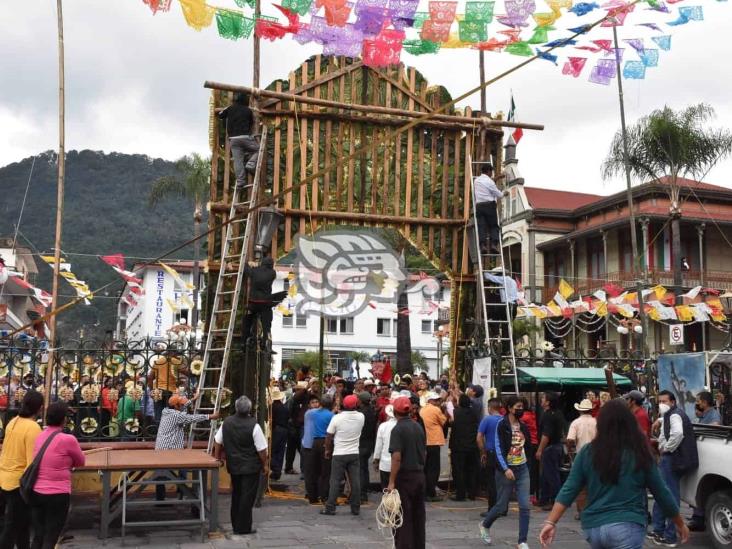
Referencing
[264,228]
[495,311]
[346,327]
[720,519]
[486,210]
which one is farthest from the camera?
[346,327]

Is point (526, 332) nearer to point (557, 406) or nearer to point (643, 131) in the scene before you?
point (643, 131)

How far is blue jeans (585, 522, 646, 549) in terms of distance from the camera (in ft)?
17.0

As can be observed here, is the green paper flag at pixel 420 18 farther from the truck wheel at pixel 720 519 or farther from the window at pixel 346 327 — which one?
the window at pixel 346 327

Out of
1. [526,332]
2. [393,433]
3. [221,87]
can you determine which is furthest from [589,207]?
[393,433]

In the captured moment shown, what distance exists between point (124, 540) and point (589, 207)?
3495 cm

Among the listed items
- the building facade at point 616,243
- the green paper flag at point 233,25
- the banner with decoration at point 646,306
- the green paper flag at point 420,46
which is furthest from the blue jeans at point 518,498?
the building facade at point 616,243

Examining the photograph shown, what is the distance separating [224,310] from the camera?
13.6 metres

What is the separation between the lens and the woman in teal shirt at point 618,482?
17.1 feet

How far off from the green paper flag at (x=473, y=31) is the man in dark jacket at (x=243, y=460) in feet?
23.5

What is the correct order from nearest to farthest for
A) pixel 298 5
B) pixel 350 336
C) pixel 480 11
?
1. pixel 298 5
2. pixel 480 11
3. pixel 350 336

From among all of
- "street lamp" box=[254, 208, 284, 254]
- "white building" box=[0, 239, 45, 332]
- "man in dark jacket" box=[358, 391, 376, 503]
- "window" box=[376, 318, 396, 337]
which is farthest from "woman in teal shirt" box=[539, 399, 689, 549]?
"window" box=[376, 318, 396, 337]

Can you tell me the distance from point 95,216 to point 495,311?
66.1 meters

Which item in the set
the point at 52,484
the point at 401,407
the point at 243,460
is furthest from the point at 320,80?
the point at 52,484

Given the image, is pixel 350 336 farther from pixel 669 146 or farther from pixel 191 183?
pixel 669 146
